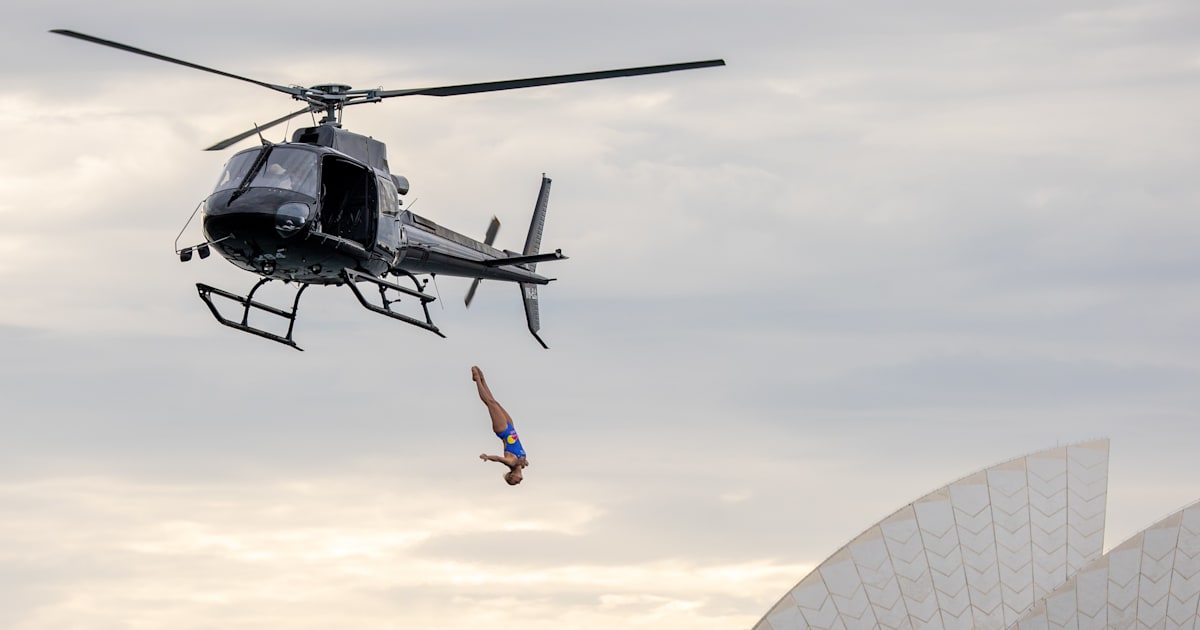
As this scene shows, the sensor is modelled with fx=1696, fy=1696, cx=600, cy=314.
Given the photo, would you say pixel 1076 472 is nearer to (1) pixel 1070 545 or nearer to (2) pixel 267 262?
(1) pixel 1070 545

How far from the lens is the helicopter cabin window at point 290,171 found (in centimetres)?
3381

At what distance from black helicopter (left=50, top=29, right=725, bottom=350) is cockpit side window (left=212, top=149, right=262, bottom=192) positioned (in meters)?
0.03

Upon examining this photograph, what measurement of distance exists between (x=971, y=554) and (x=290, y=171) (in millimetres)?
46115

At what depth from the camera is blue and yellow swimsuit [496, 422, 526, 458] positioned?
41906 millimetres

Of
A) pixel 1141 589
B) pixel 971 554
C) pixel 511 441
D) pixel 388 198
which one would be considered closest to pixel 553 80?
pixel 388 198

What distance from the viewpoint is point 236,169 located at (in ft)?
113

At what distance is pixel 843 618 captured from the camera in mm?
69812

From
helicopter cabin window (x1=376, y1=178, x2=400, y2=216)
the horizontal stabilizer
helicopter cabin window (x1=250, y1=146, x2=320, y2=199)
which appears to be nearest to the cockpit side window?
helicopter cabin window (x1=250, y1=146, x2=320, y2=199)

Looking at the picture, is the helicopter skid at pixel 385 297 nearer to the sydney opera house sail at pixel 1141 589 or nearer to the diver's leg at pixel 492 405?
the diver's leg at pixel 492 405

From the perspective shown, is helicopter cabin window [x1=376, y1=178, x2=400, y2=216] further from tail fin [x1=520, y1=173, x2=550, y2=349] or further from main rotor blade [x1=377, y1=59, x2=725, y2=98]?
tail fin [x1=520, y1=173, x2=550, y2=349]

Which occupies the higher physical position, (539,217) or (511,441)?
(539,217)

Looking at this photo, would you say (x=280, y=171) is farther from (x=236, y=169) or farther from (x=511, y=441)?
(x=511, y=441)

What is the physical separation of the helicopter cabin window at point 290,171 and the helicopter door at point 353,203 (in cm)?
138

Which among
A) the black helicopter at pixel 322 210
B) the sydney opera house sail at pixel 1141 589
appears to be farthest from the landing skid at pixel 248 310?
the sydney opera house sail at pixel 1141 589
